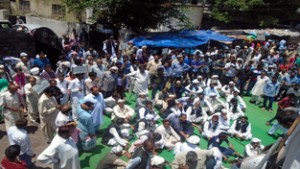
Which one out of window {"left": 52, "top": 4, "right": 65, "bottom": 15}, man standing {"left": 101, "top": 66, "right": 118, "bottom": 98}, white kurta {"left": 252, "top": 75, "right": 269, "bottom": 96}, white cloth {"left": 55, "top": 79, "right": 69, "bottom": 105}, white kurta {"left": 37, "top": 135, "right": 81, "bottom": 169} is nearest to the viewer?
white kurta {"left": 37, "top": 135, "right": 81, "bottom": 169}

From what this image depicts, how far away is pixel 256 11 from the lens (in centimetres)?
2464

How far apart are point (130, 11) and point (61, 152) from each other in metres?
11.8

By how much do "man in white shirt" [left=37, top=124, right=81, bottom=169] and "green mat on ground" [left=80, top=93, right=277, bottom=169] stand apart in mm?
1971

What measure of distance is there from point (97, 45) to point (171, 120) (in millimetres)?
8801

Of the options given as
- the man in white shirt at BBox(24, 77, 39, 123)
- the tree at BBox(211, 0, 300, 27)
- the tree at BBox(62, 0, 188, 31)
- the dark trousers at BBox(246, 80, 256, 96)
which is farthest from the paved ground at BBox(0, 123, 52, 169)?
the tree at BBox(211, 0, 300, 27)

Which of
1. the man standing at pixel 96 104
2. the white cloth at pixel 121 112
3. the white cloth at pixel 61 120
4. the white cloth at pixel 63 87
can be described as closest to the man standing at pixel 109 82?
the white cloth at pixel 121 112

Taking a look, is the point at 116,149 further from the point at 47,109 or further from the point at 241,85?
the point at 241,85

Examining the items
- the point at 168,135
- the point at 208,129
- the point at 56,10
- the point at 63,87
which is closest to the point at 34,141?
the point at 63,87

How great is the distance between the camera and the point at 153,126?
818 centimetres

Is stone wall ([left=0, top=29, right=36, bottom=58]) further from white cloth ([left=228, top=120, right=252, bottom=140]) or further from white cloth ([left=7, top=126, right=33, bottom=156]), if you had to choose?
white cloth ([left=228, top=120, right=252, bottom=140])

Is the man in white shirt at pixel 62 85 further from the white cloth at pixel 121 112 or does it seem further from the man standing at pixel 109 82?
the man standing at pixel 109 82

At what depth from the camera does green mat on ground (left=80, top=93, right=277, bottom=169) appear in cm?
696

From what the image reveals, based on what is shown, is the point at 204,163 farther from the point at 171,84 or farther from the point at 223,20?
the point at 223,20

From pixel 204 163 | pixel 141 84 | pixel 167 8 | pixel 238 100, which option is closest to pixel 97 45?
pixel 167 8
